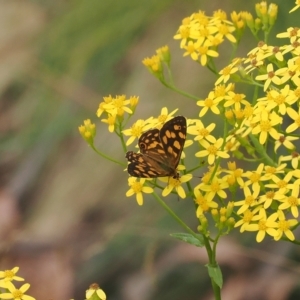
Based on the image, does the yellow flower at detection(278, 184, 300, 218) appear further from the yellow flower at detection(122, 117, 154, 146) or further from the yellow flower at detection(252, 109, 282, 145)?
the yellow flower at detection(122, 117, 154, 146)

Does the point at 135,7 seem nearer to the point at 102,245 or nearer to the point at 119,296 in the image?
the point at 102,245

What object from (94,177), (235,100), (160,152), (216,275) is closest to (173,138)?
(160,152)

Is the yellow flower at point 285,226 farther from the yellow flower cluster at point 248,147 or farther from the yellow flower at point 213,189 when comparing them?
the yellow flower at point 213,189

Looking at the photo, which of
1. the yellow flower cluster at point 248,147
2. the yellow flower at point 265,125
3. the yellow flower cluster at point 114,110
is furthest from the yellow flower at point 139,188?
the yellow flower at point 265,125

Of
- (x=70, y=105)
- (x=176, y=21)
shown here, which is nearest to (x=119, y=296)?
(x=70, y=105)

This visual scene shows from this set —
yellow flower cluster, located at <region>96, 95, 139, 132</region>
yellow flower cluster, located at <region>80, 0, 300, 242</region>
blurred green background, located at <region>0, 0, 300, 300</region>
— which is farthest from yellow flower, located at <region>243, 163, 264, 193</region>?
blurred green background, located at <region>0, 0, 300, 300</region>
